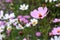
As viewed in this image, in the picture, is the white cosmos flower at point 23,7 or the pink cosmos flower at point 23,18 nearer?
the pink cosmos flower at point 23,18

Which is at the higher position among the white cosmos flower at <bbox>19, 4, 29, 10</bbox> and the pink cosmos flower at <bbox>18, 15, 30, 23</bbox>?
the white cosmos flower at <bbox>19, 4, 29, 10</bbox>

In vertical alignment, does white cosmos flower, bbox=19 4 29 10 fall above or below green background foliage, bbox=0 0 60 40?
above

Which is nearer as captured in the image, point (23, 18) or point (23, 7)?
point (23, 18)

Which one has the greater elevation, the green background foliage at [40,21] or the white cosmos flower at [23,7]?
the white cosmos flower at [23,7]

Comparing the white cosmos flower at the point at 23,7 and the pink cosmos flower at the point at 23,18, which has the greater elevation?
the white cosmos flower at the point at 23,7

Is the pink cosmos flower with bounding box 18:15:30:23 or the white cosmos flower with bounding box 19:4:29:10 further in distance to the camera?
the white cosmos flower with bounding box 19:4:29:10

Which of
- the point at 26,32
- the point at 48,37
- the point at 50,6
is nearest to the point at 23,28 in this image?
the point at 26,32

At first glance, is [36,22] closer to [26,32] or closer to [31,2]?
[26,32]

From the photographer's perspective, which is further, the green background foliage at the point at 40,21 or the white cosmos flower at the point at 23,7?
the white cosmos flower at the point at 23,7

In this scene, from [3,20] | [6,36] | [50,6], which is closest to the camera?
[6,36]

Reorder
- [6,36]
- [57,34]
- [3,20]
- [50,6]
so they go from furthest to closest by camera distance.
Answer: [50,6] < [3,20] < [6,36] < [57,34]

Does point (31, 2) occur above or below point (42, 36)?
above
